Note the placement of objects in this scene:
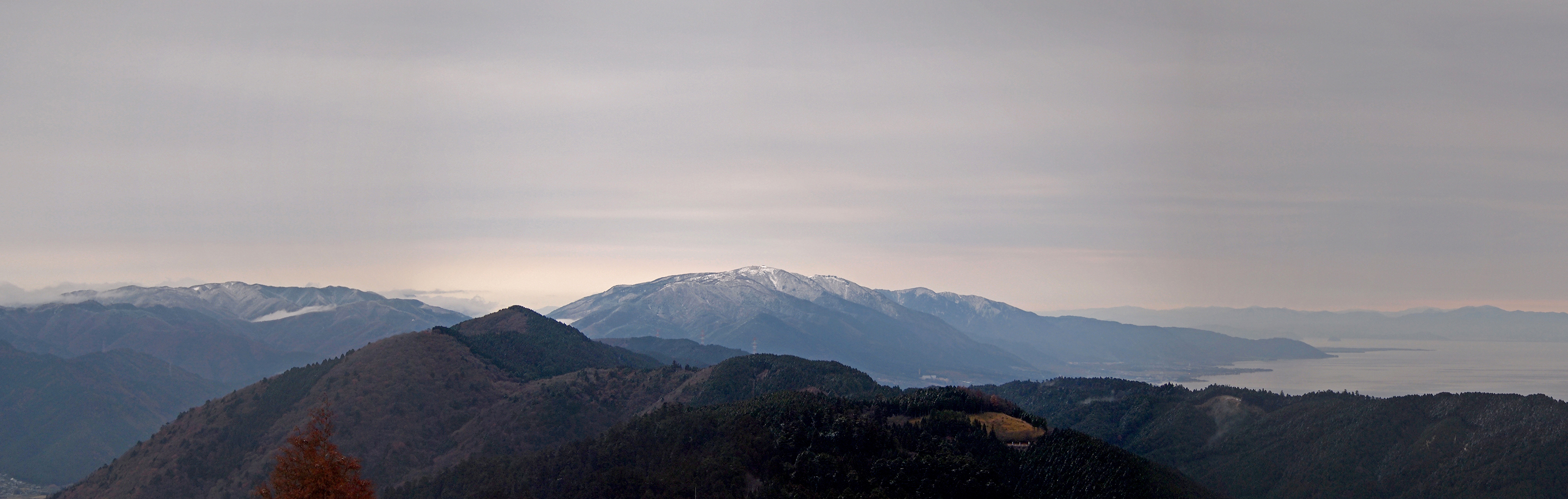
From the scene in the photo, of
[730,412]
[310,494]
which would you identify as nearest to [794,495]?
[730,412]

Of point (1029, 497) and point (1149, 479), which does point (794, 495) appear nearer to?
point (1029, 497)

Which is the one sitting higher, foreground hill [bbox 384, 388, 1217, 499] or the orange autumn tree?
the orange autumn tree

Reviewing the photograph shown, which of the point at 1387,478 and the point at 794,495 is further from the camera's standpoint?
the point at 1387,478

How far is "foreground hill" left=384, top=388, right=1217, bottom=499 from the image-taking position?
12300 cm

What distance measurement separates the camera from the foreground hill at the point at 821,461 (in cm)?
12300

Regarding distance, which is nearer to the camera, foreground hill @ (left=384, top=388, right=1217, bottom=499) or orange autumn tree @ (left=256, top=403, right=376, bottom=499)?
orange autumn tree @ (left=256, top=403, right=376, bottom=499)

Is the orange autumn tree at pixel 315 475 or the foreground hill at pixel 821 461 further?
the foreground hill at pixel 821 461

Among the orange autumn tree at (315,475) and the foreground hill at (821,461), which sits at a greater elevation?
the orange autumn tree at (315,475)

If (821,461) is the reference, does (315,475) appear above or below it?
above

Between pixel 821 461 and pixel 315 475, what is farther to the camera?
pixel 821 461

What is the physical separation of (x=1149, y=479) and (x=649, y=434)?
79.4 m

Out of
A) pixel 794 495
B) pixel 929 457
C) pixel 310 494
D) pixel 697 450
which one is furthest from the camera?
pixel 697 450

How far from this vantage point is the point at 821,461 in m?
125

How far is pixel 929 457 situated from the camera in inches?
5015
